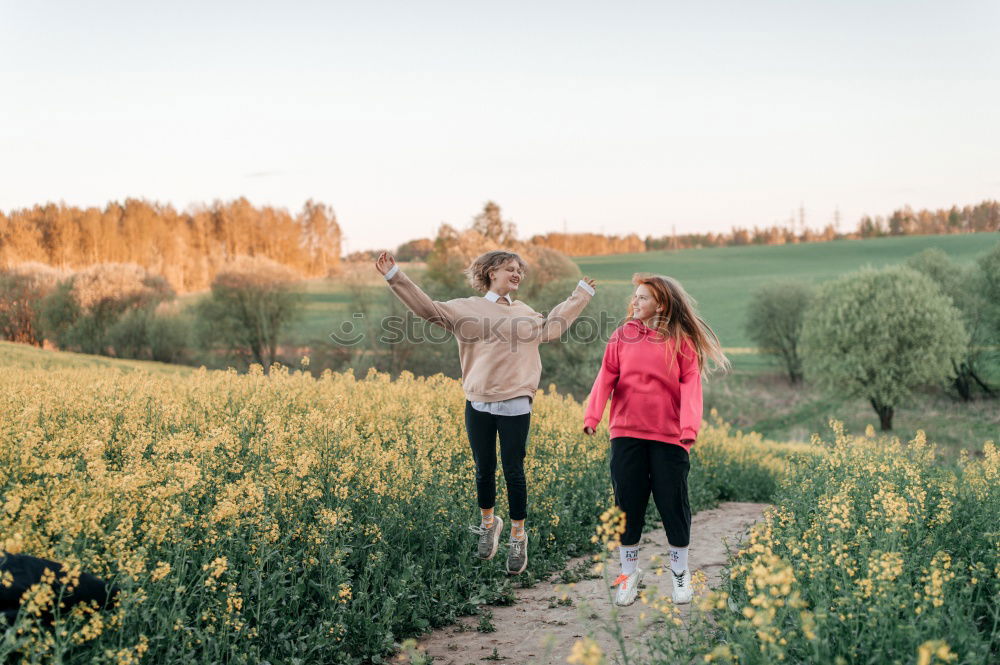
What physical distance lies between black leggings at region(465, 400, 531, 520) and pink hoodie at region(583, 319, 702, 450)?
75 cm

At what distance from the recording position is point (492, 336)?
596 centimetres

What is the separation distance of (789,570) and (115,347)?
185 ft

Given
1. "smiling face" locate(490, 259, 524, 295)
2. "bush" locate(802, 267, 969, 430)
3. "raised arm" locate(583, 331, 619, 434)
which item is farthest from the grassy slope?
"bush" locate(802, 267, 969, 430)

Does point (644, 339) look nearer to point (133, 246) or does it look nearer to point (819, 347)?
point (819, 347)

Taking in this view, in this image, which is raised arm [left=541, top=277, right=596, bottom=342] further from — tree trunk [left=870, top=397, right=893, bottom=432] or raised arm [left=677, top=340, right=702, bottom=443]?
tree trunk [left=870, top=397, right=893, bottom=432]

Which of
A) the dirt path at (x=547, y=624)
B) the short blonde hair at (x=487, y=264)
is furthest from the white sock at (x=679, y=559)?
the short blonde hair at (x=487, y=264)

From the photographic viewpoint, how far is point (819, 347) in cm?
4225

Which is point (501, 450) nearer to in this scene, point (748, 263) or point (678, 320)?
point (678, 320)

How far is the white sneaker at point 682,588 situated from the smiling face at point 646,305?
2023 millimetres

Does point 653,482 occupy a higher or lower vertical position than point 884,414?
higher

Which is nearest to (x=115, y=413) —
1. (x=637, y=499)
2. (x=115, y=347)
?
(x=637, y=499)

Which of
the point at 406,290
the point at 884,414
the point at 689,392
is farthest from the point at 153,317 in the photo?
the point at 689,392

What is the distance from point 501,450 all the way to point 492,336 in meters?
0.98

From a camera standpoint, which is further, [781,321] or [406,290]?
[781,321]
